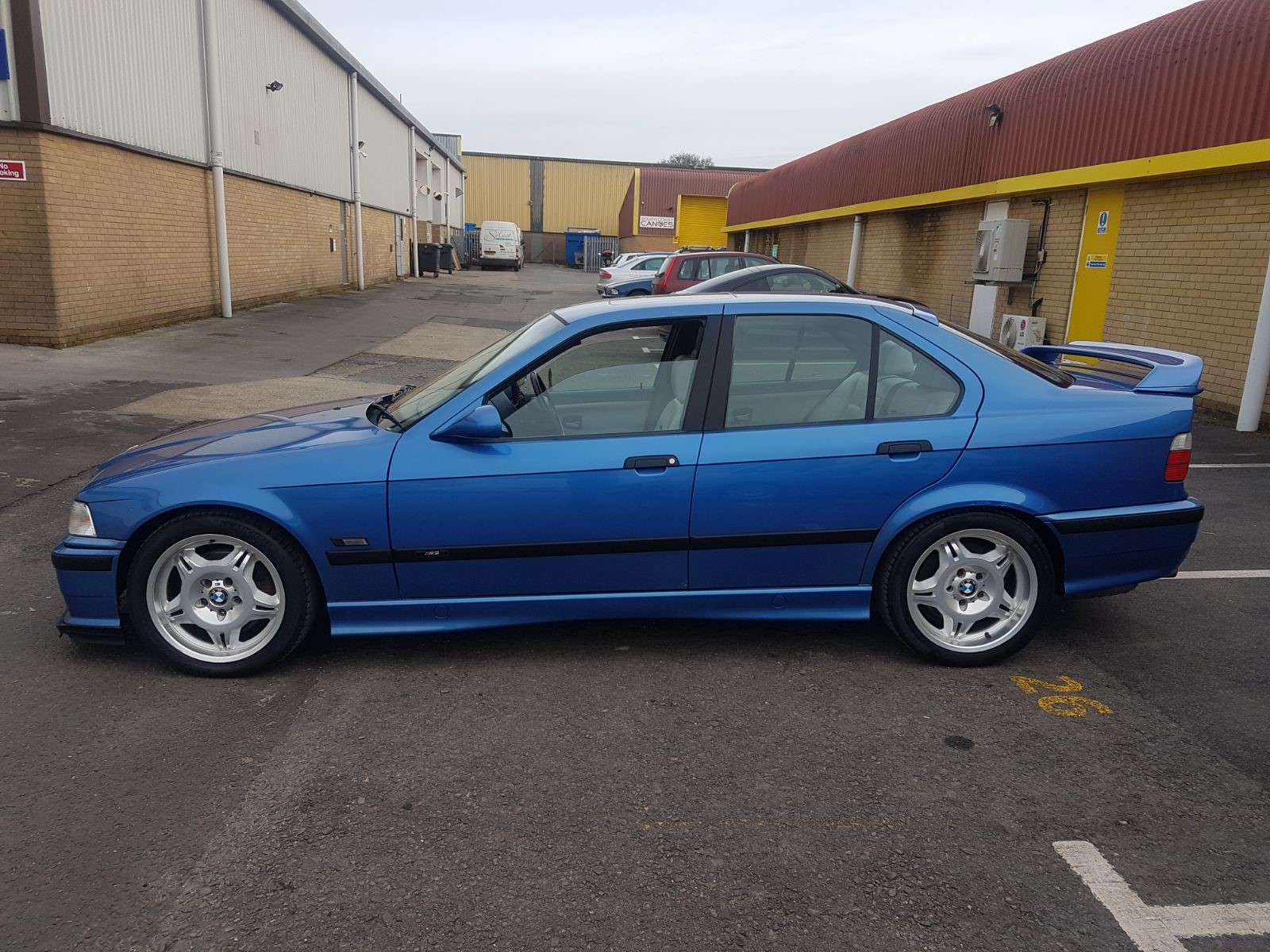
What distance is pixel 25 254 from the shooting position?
40.0ft

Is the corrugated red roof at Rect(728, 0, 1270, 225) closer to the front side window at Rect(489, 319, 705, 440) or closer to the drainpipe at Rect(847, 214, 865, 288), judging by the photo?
the drainpipe at Rect(847, 214, 865, 288)

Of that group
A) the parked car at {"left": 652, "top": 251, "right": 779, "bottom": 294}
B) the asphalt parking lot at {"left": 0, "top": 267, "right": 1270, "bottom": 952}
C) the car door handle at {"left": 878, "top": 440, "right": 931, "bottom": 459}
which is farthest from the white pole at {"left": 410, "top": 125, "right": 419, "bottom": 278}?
the car door handle at {"left": 878, "top": 440, "right": 931, "bottom": 459}

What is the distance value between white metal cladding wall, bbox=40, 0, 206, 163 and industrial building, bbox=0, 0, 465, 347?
31 mm

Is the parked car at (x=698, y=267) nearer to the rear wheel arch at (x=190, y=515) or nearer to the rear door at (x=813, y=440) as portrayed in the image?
the rear door at (x=813, y=440)

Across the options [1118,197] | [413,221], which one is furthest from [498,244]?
[1118,197]

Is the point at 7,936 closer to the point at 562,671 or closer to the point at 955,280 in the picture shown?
the point at 562,671

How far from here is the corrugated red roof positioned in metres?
9.48

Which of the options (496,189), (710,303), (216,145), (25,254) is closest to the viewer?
(710,303)

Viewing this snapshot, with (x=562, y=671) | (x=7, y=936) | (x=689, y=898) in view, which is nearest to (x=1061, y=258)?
(x=562, y=671)

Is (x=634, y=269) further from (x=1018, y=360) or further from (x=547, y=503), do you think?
(x=547, y=503)

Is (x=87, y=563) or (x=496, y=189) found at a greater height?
(x=496, y=189)

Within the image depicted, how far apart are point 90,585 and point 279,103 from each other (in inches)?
819

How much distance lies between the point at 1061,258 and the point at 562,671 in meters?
11.6

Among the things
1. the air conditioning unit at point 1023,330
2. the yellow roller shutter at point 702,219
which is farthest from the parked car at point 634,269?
the yellow roller shutter at point 702,219
